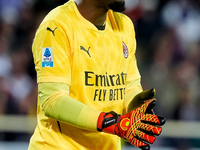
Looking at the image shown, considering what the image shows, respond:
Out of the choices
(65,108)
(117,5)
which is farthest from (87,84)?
(117,5)

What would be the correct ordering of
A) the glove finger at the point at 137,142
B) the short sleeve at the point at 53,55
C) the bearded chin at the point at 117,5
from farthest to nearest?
the bearded chin at the point at 117,5
the short sleeve at the point at 53,55
the glove finger at the point at 137,142

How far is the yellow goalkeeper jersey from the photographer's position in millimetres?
2609

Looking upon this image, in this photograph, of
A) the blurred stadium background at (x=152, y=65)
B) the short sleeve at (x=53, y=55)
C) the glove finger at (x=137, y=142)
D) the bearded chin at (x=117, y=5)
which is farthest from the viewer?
the blurred stadium background at (x=152, y=65)

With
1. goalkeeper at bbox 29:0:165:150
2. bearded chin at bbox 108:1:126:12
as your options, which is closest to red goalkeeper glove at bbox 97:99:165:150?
goalkeeper at bbox 29:0:165:150

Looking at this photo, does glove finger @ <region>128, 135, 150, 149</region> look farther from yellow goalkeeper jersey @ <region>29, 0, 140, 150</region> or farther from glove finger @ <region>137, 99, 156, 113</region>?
yellow goalkeeper jersey @ <region>29, 0, 140, 150</region>

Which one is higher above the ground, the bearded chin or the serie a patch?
the bearded chin

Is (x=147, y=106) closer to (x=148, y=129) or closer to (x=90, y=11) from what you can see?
(x=148, y=129)

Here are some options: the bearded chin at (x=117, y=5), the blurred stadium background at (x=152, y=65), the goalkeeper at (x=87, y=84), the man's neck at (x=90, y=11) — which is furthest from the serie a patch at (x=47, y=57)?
the blurred stadium background at (x=152, y=65)

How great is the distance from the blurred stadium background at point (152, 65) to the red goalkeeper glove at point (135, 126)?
3.63 meters

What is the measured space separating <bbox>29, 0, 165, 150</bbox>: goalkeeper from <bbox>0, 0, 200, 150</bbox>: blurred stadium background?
3.31 metres

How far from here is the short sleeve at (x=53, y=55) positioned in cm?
259

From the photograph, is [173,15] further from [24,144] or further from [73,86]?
[73,86]

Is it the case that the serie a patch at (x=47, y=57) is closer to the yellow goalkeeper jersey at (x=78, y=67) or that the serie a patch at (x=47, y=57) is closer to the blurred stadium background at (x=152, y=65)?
the yellow goalkeeper jersey at (x=78, y=67)

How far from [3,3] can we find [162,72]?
2910 mm
